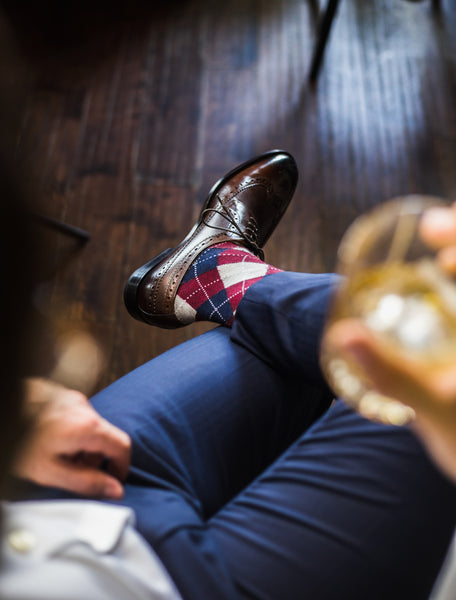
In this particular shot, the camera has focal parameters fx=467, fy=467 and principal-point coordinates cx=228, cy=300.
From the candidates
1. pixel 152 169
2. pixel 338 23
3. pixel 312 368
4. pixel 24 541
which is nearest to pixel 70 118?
pixel 152 169

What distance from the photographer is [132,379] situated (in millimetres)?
699

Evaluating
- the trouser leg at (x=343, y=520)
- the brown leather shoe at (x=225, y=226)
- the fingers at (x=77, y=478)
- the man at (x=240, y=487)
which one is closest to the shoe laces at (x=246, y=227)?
the brown leather shoe at (x=225, y=226)

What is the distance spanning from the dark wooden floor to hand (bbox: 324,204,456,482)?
30.8 inches

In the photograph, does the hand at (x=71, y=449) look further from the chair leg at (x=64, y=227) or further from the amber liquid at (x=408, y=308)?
the chair leg at (x=64, y=227)

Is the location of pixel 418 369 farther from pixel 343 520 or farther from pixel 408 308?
pixel 343 520

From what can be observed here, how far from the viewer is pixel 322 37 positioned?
1.25m

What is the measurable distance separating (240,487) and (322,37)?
116 centimetres

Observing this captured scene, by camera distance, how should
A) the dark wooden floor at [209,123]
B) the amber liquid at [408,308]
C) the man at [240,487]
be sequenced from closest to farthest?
the amber liquid at [408,308]
the man at [240,487]
the dark wooden floor at [209,123]

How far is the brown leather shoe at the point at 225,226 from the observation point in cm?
96

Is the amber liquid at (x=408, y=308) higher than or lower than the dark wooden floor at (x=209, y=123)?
lower

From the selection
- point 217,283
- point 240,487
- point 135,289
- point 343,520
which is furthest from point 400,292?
point 135,289

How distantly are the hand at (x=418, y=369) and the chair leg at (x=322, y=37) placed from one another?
42.3 inches

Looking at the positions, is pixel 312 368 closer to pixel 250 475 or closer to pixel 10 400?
pixel 250 475

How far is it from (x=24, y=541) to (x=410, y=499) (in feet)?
1.38
